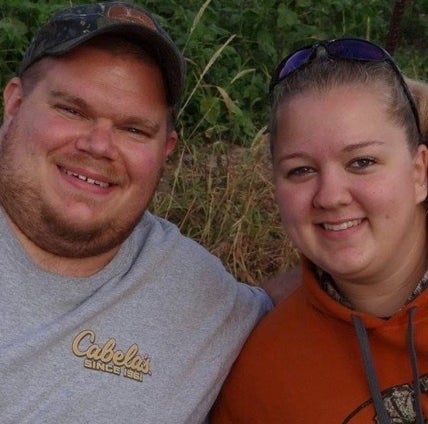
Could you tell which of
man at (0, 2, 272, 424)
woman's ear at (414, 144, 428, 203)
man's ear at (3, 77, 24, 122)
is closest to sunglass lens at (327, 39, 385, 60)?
woman's ear at (414, 144, 428, 203)

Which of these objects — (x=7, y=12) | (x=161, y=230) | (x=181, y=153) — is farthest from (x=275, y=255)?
(x=7, y=12)

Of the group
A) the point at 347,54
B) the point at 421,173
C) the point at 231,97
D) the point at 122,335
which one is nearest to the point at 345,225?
the point at 421,173

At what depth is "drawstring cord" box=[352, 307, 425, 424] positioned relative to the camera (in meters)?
2.35

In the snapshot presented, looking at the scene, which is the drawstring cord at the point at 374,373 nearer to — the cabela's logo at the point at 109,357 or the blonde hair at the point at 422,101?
the blonde hair at the point at 422,101

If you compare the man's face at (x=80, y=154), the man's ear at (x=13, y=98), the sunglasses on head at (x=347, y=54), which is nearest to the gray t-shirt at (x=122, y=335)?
the man's face at (x=80, y=154)

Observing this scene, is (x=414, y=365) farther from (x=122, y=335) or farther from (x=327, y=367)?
(x=122, y=335)

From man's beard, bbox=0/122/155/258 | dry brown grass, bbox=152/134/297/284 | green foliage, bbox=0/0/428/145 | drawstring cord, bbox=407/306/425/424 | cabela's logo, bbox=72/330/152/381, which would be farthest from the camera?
green foliage, bbox=0/0/428/145

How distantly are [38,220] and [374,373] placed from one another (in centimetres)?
118

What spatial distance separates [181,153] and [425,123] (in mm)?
2588

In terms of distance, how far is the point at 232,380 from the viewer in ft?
9.26

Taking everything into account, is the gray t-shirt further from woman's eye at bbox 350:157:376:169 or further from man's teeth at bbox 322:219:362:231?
woman's eye at bbox 350:157:376:169

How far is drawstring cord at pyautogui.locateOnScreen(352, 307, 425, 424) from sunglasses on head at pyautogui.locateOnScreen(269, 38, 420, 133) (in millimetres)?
631

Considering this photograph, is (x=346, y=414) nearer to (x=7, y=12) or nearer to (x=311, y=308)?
(x=311, y=308)

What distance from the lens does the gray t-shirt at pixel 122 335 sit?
99.1 inches
